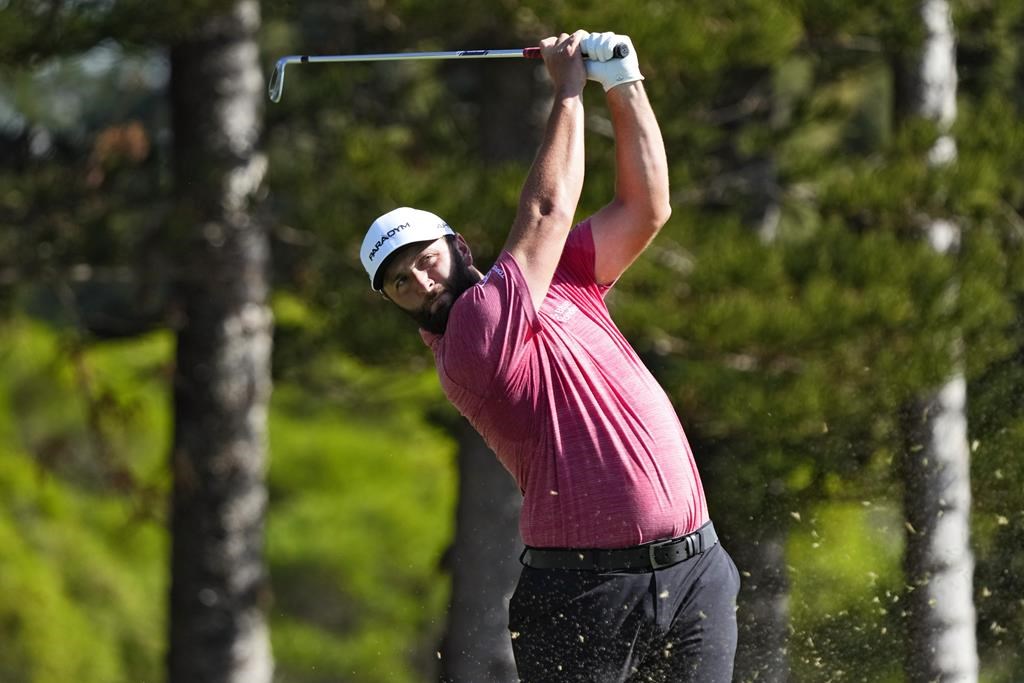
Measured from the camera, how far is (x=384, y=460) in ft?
59.9

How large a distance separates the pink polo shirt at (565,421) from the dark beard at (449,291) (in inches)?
2.2

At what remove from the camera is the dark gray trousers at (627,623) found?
371 centimetres

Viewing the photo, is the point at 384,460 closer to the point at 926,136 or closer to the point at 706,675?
the point at 926,136

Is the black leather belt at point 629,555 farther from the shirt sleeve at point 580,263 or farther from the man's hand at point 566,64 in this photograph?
the man's hand at point 566,64

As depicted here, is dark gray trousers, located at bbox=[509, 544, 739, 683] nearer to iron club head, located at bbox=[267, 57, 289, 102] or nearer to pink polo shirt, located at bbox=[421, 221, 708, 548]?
pink polo shirt, located at bbox=[421, 221, 708, 548]

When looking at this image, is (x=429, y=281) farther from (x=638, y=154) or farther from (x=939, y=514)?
(x=939, y=514)

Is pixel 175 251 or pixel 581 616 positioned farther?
pixel 175 251

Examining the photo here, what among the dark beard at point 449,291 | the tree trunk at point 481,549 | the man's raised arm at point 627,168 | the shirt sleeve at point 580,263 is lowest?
the tree trunk at point 481,549

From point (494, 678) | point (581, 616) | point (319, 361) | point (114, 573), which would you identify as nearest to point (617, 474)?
point (581, 616)

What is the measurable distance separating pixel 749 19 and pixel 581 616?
462 cm

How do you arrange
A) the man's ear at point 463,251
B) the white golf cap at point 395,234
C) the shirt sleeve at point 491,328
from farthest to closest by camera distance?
the man's ear at point 463,251 → the white golf cap at point 395,234 → the shirt sleeve at point 491,328

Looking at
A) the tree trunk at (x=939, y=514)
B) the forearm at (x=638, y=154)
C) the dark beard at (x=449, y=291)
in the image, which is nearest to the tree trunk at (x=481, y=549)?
the tree trunk at (x=939, y=514)

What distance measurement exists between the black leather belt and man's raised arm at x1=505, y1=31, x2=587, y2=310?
22.4 inches

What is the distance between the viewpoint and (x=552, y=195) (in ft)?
12.3
